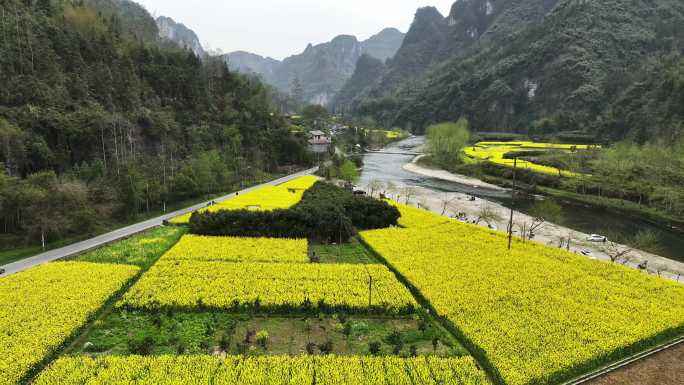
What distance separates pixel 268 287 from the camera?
22047 mm

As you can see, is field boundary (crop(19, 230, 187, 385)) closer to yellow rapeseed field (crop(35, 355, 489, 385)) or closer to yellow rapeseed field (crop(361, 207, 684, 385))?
yellow rapeseed field (crop(35, 355, 489, 385))

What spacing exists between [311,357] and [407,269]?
11.0 meters

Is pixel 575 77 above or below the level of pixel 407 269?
above

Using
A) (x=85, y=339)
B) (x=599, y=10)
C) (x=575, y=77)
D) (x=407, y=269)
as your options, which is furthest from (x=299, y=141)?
(x=599, y=10)

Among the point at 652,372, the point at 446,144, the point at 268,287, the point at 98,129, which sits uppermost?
the point at 98,129

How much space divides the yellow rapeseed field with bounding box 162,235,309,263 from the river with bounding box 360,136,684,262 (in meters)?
33.0

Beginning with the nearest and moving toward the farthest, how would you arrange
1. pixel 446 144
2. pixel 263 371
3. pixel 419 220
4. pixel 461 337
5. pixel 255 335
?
pixel 263 371, pixel 461 337, pixel 255 335, pixel 419 220, pixel 446 144

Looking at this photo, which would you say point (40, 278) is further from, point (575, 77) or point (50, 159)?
point (575, 77)

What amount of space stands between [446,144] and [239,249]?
71524 millimetres

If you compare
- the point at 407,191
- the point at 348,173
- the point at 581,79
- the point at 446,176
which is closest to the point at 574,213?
the point at 407,191

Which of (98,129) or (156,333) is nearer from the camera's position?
(156,333)

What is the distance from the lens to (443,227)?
35969mm

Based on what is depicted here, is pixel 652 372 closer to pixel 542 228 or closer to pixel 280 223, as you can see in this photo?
pixel 280 223

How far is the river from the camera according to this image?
38.8m
